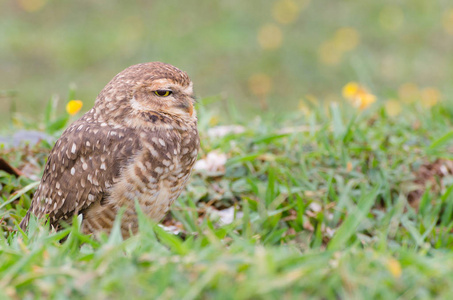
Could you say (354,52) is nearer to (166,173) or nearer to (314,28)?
(314,28)

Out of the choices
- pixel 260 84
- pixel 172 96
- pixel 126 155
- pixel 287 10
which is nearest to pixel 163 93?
pixel 172 96

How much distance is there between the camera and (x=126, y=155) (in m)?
3.04

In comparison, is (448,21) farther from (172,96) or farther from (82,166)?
(82,166)

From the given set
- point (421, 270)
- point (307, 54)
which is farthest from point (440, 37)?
point (421, 270)

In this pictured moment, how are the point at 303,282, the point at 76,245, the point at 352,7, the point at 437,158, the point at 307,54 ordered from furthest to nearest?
the point at 352,7 → the point at 307,54 → the point at 437,158 → the point at 76,245 → the point at 303,282

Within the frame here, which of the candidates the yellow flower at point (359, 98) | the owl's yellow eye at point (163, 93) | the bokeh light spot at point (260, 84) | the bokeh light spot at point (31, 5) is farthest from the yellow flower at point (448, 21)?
the owl's yellow eye at point (163, 93)

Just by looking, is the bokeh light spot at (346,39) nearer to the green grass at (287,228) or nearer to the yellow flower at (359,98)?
the green grass at (287,228)

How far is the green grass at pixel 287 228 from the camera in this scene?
6.41 ft

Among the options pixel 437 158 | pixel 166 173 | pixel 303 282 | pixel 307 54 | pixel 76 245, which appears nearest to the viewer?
pixel 303 282

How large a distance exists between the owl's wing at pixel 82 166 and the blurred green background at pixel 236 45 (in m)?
3.66

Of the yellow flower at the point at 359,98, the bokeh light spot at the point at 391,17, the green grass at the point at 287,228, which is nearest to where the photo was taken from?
the green grass at the point at 287,228

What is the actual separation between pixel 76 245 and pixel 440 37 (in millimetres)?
6397

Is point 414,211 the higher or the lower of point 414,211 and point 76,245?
the lower

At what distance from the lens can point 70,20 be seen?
26.3ft
